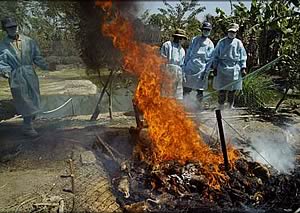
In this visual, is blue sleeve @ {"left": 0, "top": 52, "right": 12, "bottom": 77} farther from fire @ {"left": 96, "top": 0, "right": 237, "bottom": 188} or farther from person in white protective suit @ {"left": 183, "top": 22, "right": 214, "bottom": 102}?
person in white protective suit @ {"left": 183, "top": 22, "right": 214, "bottom": 102}

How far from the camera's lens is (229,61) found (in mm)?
9391

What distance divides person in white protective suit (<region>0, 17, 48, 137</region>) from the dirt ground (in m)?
0.58

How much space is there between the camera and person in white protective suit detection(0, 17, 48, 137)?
24.5 ft

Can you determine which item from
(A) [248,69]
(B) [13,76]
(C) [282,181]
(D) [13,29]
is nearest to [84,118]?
(B) [13,76]

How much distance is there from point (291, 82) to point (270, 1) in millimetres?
4709

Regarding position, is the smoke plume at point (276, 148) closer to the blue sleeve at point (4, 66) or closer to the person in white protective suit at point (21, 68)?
the person in white protective suit at point (21, 68)

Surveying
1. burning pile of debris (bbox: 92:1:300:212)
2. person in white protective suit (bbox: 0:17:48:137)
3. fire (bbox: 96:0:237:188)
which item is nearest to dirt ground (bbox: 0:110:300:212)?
burning pile of debris (bbox: 92:1:300:212)

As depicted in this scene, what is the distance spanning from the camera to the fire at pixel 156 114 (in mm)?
6199

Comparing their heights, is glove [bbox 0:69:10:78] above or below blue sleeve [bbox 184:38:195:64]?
below

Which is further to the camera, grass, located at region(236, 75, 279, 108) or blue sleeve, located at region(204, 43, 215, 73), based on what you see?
grass, located at region(236, 75, 279, 108)

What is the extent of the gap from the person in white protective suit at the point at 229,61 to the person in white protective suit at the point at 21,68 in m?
4.35

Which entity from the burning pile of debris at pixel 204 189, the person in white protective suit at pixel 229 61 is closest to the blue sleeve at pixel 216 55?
the person in white protective suit at pixel 229 61

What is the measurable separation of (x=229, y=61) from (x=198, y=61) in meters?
0.78

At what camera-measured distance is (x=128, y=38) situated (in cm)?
681
